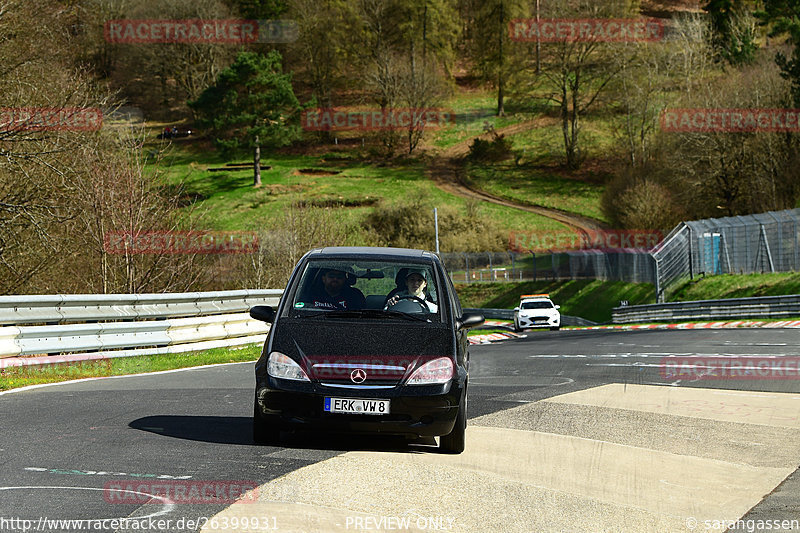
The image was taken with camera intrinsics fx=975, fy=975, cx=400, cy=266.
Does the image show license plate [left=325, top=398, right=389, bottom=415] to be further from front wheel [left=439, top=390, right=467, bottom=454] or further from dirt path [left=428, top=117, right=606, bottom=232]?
dirt path [left=428, top=117, right=606, bottom=232]

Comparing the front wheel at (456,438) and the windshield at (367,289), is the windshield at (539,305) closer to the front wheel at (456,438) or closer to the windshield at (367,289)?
the windshield at (367,289)

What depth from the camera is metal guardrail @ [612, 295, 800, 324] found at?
32534 mm

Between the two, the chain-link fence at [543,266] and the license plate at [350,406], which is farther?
the chain-link fence at [543,266]

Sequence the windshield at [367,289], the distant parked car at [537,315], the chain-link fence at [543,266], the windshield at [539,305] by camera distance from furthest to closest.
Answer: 1. the chain-link fence at [543,266]
2. the windshield at [539,305]
3. the distant parked car at [537,315]
4. the windshield at [367,289]

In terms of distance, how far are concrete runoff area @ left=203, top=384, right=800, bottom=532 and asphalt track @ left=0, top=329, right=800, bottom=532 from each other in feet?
0.06

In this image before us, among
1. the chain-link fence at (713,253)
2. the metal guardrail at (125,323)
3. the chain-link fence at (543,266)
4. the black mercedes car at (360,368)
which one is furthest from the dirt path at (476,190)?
the black mercedes car at (360,368)

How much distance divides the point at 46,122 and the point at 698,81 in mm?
63916

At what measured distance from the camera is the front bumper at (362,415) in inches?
297

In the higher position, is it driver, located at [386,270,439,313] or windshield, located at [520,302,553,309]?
driver, located at [386,270,439,313]

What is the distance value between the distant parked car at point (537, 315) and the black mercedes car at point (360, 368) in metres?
32.8

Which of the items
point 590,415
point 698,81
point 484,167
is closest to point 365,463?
point 590,415

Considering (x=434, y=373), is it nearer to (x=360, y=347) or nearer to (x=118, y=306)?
(x=360, y=347)

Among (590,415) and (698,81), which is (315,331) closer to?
(590,415)

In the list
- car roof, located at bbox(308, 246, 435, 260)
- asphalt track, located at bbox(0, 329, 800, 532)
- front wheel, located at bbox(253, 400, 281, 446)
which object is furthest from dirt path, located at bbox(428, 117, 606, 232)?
front wheel, located at bbox(253, 400, 281, 446)
